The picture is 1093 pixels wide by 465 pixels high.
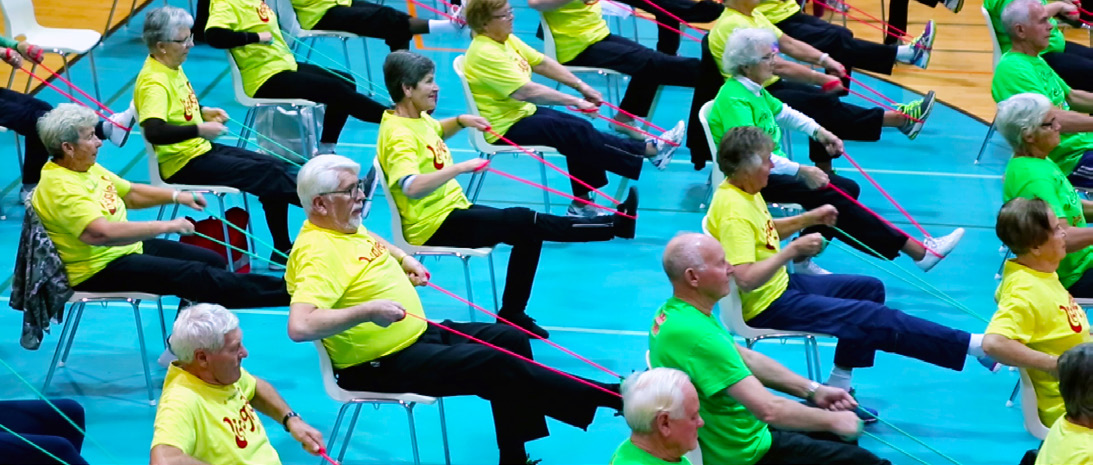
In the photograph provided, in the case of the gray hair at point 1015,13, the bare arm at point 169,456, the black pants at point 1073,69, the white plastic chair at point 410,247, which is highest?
the bare arm at point 169,456

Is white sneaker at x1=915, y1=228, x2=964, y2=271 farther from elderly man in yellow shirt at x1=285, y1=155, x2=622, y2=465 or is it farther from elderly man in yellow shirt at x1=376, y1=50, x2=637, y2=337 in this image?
elderly man in yellow shirt at x1=285, y1=155, x2=622, y2=465

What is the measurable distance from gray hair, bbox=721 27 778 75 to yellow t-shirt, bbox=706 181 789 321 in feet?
4.08

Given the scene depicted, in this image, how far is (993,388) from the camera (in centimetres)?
562

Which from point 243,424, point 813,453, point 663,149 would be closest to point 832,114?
point 663,149

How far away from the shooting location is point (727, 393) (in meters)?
3.96

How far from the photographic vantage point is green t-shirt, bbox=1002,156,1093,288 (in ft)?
17.8

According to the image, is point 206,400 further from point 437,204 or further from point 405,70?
point 405,70

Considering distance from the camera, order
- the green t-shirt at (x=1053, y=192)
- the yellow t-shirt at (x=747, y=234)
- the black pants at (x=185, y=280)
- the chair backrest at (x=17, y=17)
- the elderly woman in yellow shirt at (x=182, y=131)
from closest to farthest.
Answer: the yellow t-shirt at (x=747, y=234)
the black pants at (x=185, y=280)
the green t-shirt at (x=1053, y=192)
the elderly woman in yellow shirt at (x=182, y=131)
the chair backrest at (x=17, y=17)

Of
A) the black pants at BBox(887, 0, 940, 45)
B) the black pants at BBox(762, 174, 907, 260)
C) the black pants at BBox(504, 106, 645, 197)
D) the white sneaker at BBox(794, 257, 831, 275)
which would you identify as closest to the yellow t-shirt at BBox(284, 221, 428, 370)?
the black pants at BBox(504, 106, 645, 197)

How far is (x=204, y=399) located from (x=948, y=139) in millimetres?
5619

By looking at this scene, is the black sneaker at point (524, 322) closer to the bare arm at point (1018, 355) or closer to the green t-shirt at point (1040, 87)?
the bare arm at point (1018, 355)

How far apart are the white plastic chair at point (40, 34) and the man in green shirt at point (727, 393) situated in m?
4.72

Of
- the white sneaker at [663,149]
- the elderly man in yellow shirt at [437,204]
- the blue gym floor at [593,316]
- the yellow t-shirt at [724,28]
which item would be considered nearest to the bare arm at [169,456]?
the blue gym floor at [593,316]

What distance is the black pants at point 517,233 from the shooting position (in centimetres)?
571
